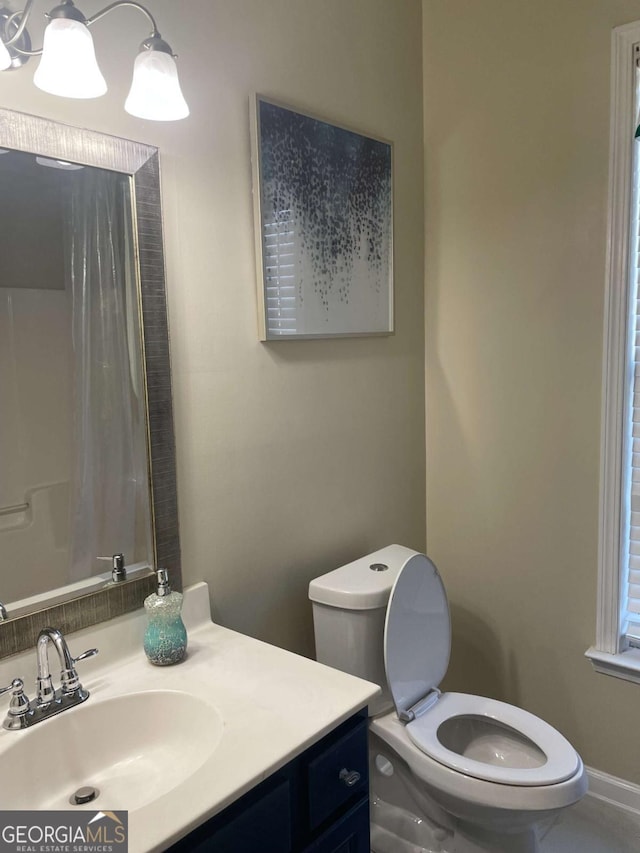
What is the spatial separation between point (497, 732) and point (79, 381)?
1.46 meters

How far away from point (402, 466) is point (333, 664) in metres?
0.75

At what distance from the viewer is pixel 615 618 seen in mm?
1992

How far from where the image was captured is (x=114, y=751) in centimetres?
124

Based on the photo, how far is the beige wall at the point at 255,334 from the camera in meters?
1.50

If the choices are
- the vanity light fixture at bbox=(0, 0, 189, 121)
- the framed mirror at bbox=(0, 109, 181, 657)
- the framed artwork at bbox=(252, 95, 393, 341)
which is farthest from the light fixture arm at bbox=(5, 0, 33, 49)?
the framed artwork at bbox=(252, 95, 393, 341)

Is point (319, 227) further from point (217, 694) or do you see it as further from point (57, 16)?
point (217, 694)

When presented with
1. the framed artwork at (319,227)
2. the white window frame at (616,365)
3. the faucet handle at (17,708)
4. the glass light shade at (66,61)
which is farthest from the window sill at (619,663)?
the glass light shade at (66,61)

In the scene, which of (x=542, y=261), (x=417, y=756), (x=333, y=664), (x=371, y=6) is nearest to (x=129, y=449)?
→ (x=333, y=664)

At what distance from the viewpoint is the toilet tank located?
1.70 metres

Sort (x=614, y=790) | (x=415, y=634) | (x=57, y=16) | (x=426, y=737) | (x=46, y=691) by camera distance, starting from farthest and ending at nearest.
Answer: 1. (x=614, y=790)
2. (x=415, y=634)
3. (x=426, y=737)
4. (x=46, y=691)
5. (x=57, y=16)

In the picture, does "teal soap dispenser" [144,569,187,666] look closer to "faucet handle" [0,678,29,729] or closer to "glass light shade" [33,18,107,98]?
"faucet handle" [0,678,29,729]

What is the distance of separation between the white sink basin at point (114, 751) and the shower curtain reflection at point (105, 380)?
0.96 feet

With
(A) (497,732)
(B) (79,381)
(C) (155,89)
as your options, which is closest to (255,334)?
(B) (79,381)

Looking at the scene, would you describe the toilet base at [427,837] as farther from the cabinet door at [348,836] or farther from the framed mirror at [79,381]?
the framed mirror at [79,381]
